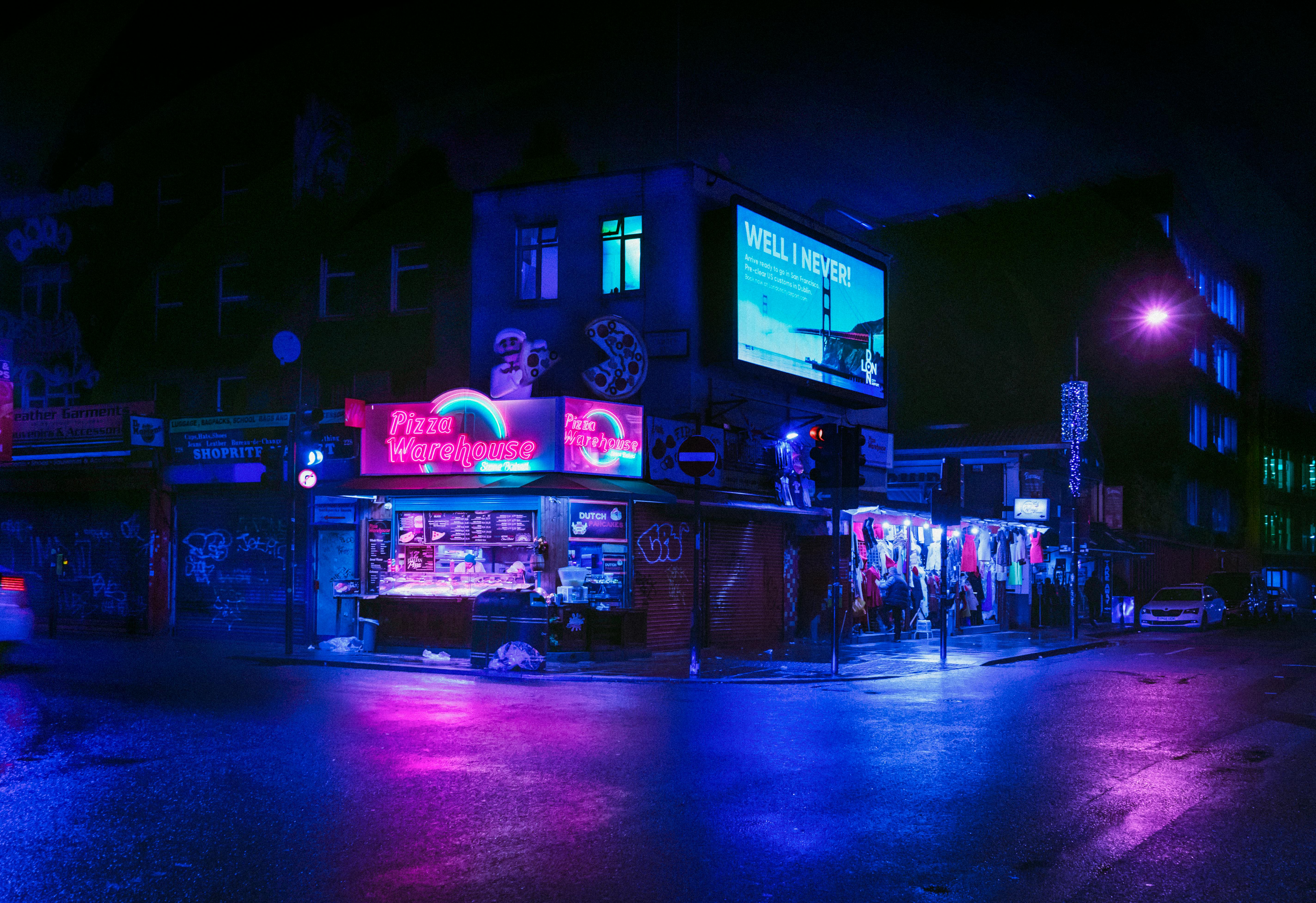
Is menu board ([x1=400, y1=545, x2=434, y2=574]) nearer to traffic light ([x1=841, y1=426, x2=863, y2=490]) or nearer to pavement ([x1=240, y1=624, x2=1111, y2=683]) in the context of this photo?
pavement ([x1=240, y1=624, x2=1111, y2=683])

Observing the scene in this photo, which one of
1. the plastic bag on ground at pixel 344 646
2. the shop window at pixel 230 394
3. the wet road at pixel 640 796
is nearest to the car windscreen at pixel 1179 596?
the wet road at pixel 640 796

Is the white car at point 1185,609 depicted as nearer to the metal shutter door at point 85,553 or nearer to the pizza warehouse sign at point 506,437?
the pizza warehouse sign at point 506,437

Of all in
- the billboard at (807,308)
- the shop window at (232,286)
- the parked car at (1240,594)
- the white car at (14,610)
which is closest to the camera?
the white car at (14,610)

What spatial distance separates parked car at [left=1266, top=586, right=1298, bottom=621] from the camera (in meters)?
42.2

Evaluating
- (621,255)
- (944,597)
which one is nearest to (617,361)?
(621,255)

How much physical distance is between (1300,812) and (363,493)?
18.0 metres

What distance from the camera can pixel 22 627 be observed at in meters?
15.3

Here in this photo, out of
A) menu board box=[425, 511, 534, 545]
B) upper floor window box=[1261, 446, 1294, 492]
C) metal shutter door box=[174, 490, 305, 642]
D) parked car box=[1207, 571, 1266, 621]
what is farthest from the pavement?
upper floor window box=[1261, 446, 1294, 492]

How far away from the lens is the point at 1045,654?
24297 mm

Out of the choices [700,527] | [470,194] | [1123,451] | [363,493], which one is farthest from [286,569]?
[1123,451]

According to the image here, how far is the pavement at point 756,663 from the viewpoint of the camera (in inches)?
696

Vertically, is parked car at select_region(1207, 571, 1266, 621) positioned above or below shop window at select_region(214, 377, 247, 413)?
below

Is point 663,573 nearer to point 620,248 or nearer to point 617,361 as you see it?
point 617,361

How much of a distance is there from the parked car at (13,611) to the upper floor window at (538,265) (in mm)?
12295
